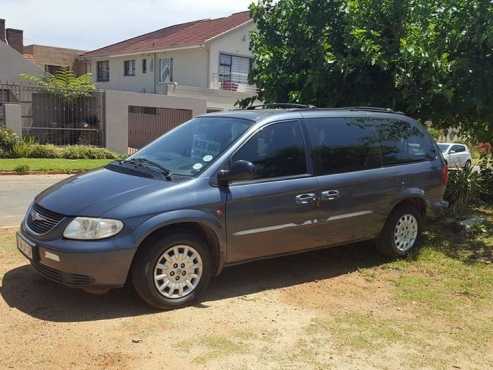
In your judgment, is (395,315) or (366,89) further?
(366,89)

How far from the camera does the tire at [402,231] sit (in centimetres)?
659

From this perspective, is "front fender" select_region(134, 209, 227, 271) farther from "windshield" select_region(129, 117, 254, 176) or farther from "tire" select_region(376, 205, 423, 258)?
"tire" select_region(376, 205, 423, 258)

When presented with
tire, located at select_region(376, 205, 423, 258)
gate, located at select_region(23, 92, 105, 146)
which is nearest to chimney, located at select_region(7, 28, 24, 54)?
gate, located at select_region(23, 92, 105, 146)

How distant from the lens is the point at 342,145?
6.07m

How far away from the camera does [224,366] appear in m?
3.89

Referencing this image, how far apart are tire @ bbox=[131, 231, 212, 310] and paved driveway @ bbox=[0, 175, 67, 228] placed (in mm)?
4235

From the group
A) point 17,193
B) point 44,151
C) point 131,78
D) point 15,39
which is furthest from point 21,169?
point 15,39

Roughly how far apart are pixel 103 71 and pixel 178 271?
3552 cm

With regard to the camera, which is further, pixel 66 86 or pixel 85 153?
pixel 66 86

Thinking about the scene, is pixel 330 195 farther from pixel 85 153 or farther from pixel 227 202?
pixel 85 153

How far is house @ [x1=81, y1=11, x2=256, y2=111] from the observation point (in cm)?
3002

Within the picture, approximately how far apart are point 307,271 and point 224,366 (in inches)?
98.8

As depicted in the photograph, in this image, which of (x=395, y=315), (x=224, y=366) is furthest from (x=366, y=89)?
(x=224, y=366)

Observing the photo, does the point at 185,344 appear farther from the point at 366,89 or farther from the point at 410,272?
the point at 366,89
